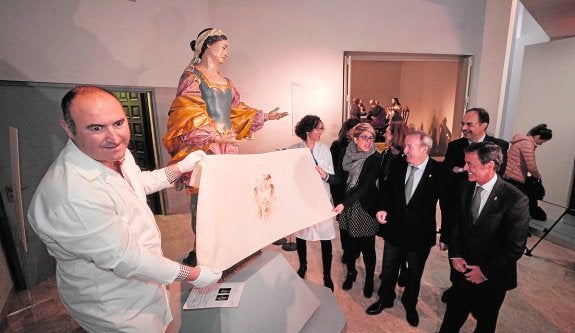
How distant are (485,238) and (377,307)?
118 cm

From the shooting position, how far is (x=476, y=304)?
1930 mm

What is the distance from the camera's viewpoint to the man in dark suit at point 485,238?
1.66m

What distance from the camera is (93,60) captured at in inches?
126

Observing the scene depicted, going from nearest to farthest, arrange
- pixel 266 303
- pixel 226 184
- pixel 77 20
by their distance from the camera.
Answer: pixel 226 184 → pixel 266 303 → pixel 77 20

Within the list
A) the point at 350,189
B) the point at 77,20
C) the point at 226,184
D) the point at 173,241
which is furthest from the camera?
the point at 173,241

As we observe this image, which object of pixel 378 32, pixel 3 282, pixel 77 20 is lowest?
pixel 3 282

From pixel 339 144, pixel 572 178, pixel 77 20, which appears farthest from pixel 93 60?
pixel 572 178

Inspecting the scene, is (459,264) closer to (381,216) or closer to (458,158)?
(381,216)

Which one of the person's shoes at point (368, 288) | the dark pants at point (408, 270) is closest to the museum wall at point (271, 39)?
the person's shoes at point (368, 288)

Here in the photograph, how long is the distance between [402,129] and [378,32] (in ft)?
9.34

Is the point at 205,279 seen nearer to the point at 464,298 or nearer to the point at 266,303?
the point at 266,303

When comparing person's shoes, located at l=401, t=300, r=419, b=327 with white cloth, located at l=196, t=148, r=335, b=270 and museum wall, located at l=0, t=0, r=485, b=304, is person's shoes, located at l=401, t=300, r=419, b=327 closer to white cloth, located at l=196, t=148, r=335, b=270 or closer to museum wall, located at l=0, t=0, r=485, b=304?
white cloth, located at l=196, t=148, r=335, b=270

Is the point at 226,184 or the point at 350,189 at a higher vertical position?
the point at 226,184

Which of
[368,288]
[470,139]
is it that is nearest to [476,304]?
[368,288]
